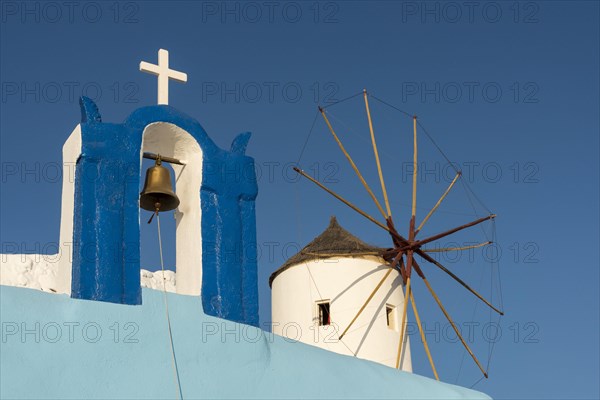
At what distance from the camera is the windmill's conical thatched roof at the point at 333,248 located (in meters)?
12.9

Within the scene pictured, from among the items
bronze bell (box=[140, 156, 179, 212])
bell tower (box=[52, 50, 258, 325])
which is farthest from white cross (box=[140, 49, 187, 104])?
bronze bell (box=[140, 156, 179, 212])

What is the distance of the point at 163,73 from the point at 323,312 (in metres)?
6.27

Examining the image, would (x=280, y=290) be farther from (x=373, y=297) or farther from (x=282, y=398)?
(x=282, y=398)

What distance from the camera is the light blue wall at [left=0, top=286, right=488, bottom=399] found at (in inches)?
227

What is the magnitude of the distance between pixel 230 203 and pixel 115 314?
4.27 feet

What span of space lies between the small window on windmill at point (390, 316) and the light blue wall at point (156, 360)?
5.66 m

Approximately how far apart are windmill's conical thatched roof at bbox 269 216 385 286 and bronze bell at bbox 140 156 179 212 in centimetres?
585

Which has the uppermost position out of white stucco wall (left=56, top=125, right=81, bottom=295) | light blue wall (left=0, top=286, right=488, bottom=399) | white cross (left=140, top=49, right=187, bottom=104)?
white cross (left=140, top=49, right=187, bottom=104)

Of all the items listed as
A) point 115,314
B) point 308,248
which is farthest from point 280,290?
point 115,314

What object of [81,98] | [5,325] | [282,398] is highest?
[81,98]

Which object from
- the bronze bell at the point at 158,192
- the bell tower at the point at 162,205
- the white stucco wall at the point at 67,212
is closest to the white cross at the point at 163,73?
the bell tower at the point at 162,205

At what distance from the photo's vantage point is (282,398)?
642cm

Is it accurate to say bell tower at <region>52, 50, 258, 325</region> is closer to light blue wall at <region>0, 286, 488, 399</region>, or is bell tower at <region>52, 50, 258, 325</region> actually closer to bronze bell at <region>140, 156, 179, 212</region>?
bronze bell at <region>140, 156, 179, 212</region>

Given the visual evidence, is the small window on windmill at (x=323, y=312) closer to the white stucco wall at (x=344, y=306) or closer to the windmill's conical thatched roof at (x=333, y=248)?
the white stucco wall at (x=344, y=306)
